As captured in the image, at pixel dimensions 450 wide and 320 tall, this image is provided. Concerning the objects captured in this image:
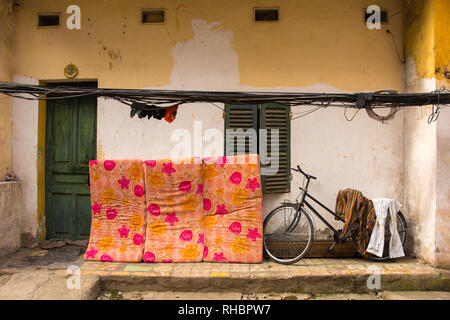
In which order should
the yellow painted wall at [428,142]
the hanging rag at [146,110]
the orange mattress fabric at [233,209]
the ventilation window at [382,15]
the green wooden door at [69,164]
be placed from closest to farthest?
the hanging rag at [146,110]
the yellow painted wall at [428,142]
the orange mattress fabric at [233,209]
the ventilation window at [382,15]
the green wooden door at [69,164]

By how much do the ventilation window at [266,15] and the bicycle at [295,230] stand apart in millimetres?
2615

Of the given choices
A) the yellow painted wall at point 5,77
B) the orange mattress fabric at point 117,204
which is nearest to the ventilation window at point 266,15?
the orange mattress fabric at point 117,204

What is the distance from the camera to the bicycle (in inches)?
196

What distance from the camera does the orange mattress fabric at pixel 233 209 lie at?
193 inches

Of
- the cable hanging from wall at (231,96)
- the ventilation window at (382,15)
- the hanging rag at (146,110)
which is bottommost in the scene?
the hanging rag at (146,110)

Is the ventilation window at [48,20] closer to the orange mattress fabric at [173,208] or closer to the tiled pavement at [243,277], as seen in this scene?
the orange mattress fabric at [173,208]

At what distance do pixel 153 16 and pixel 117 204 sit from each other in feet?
10.6

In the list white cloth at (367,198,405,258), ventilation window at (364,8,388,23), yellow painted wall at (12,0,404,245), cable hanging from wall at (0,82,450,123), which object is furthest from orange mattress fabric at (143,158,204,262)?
ventilation window at (364,8,388,23)

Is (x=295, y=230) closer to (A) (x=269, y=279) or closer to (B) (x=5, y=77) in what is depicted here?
(A) (x=269, y=279)

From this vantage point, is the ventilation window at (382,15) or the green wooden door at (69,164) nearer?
the ventilation window at (382,15)

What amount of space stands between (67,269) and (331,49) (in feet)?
17.6

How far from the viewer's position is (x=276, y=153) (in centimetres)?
532

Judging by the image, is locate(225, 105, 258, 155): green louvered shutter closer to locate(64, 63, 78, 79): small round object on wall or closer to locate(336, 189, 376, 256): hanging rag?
locate(336, 189, 376, 256): hanging rag

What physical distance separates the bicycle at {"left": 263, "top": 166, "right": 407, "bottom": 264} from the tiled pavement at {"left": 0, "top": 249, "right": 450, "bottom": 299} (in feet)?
1.36
